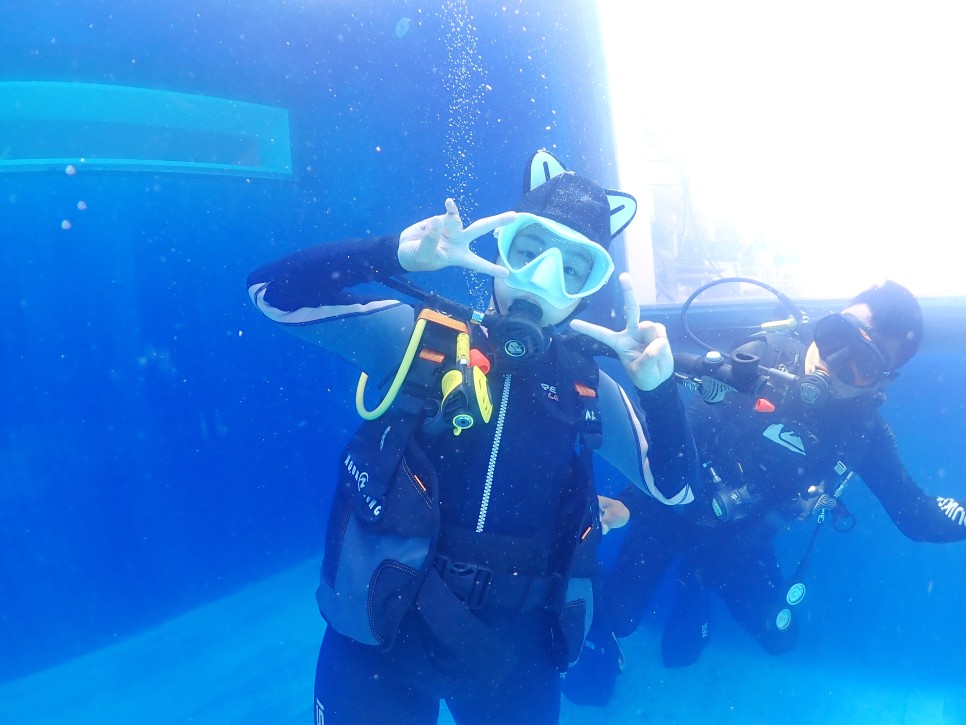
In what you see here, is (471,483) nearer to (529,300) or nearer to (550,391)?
(550,391)

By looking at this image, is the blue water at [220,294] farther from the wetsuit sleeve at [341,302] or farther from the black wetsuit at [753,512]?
the wetsuit sleeve at [341,302]

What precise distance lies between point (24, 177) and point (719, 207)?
10804 mm

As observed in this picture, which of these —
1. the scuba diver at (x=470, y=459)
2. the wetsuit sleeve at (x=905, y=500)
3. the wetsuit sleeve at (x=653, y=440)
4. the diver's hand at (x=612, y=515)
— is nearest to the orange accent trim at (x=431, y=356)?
the scuba diver at (x=470, y=459)

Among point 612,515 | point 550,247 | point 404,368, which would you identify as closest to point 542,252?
point 550,247

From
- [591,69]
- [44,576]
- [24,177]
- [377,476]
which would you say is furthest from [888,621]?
[24,177]

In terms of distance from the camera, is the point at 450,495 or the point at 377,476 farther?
the point at 450,495

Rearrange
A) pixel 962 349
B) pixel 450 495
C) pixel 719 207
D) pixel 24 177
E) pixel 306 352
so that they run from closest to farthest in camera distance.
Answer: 1. pixel 450 495
2. pixel 962 349
3. pixel 24 177
4. pixel 306 352
5. pixel 719 207

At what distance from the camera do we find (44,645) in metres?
4.39

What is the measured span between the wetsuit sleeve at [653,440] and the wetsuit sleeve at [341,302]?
0.96 meters

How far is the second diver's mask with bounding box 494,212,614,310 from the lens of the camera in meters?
1.84

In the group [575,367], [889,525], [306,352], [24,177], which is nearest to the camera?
[575,367]

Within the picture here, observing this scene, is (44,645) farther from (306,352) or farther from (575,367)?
(575,367)

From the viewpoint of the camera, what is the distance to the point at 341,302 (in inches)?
80.5

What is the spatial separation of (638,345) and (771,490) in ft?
7.12
